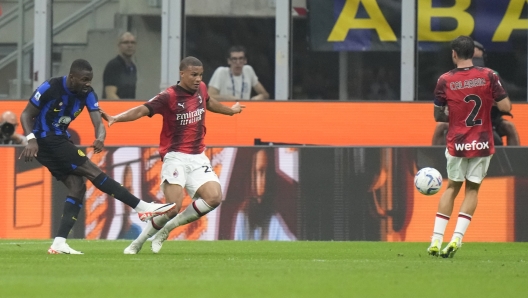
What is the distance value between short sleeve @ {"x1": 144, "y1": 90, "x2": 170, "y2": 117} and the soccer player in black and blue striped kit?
49cm

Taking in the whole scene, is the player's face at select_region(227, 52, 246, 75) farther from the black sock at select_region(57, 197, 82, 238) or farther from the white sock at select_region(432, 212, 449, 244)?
the white sock at select_region(432, 212, 449, 244)

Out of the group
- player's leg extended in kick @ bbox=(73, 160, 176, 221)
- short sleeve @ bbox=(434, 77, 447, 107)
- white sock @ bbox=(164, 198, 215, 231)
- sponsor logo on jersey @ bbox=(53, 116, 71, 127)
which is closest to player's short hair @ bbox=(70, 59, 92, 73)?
sponsor logo on jersey @ bbox=(53, 116, 71, 127)

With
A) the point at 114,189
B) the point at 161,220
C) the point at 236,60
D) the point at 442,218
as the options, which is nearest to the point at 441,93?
the point at 442,218

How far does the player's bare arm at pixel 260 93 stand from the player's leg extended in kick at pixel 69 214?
659cm

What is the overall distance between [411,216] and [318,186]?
1280 mm

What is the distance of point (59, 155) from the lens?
11484mm

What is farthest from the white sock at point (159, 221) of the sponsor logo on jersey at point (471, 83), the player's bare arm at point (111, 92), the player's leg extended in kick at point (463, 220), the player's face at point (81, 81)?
the player's bare arm at point (111, 92)

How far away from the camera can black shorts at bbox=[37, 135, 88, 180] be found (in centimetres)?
1148

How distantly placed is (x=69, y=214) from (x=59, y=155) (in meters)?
Result: 0.57

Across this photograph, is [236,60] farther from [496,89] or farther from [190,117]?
[496,89]

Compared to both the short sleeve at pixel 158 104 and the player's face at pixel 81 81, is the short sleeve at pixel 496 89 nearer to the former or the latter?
the short sleeve at pixel 158 104

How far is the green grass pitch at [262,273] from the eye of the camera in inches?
307

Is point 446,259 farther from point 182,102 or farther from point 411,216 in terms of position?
point 411,216

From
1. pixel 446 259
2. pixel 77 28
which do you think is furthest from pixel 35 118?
pixel 77 28
